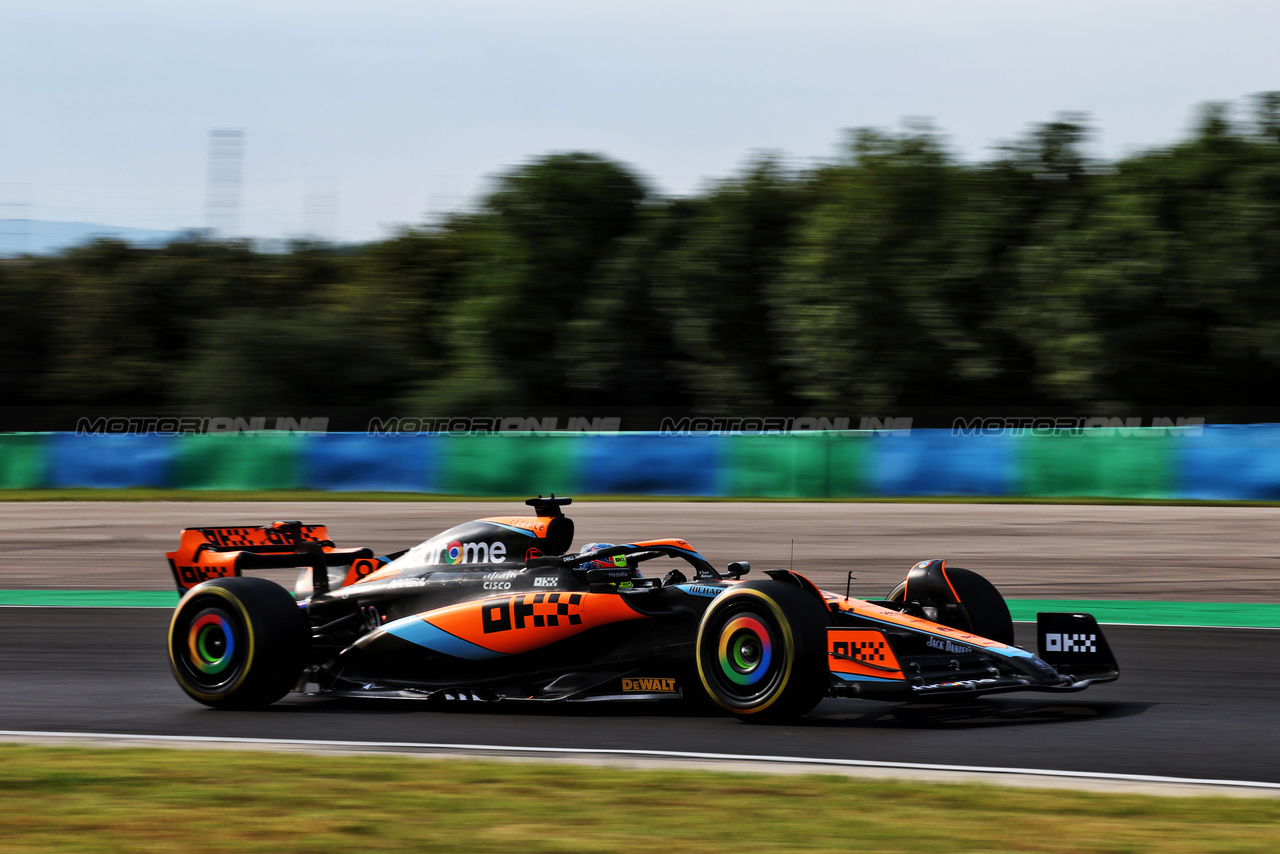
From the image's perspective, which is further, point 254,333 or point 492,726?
point 254,333

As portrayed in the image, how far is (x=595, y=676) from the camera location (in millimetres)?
7387

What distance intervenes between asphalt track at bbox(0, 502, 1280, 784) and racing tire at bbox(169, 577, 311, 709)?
0.56 feet

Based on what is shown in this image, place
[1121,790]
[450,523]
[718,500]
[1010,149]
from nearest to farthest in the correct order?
[1121,790]
[450,523]
[718,500]
[1010,149]

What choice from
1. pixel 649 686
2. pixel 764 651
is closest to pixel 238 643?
pixel 649 686

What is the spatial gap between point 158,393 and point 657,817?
3618 centimetres

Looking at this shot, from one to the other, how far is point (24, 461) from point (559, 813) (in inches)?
806

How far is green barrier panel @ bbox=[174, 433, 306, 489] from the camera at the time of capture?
22125 mm

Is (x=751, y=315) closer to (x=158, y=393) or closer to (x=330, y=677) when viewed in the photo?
(x=158, y=393)

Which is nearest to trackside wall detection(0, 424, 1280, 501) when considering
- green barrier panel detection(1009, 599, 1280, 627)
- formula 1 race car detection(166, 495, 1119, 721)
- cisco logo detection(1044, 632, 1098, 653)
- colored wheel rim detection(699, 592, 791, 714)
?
green barrier panel detection(1009, 599, 1280, 627)

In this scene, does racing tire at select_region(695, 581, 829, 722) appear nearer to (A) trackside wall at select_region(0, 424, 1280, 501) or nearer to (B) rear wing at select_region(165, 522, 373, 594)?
(B) rear wing at select_region(165, 522, 373, 594)

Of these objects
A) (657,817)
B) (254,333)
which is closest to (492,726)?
(657,817)

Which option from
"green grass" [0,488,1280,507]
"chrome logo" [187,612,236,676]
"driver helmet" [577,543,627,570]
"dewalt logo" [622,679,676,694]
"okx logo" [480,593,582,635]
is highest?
"green grass" [0,488,1280,507]

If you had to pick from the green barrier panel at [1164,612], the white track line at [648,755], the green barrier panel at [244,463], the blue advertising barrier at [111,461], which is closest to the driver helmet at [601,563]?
the white track line at [648,755]

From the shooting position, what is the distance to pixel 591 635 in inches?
292
